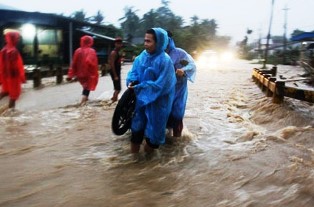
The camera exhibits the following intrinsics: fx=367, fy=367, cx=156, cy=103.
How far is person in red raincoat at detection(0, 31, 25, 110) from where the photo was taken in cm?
714

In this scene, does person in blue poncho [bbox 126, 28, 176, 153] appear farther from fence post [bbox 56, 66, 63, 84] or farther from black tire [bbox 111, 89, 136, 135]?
fence post [bbox 56, 66, 63, 84]

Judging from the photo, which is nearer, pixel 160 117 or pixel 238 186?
pixel 238 186

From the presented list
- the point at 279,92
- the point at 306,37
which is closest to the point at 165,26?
the point at 306,37

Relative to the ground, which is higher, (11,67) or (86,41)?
(86,41)

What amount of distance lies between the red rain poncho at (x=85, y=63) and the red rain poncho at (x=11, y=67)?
4.99ft

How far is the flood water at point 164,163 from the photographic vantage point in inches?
140

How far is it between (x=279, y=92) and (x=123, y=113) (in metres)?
4.79

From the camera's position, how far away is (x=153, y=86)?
409 centimetres

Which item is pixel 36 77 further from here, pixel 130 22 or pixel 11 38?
pixel 130 22

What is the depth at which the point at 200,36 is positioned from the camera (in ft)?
195

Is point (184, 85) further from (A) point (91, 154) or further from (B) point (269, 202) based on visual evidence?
(B) point (269, 202)

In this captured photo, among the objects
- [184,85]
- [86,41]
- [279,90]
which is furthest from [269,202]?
[86,41]

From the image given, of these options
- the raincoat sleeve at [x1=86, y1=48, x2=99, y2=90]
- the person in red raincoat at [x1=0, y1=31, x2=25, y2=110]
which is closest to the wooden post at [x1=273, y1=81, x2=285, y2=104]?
the raincoat sleeve at [x1=86, y1=48, x2=99, y2=90]

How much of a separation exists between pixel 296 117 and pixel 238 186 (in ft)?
13.0
